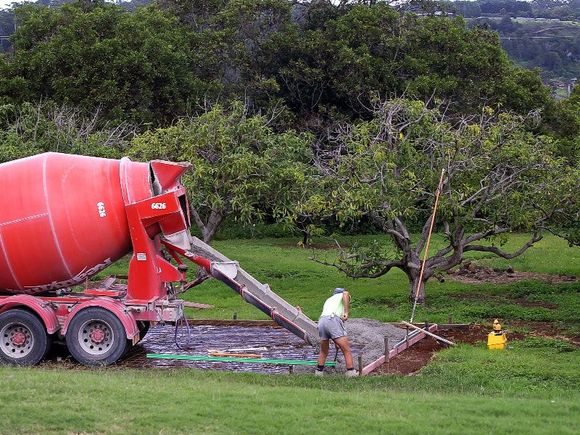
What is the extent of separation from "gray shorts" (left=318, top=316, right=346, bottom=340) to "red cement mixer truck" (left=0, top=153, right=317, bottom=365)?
158 cm

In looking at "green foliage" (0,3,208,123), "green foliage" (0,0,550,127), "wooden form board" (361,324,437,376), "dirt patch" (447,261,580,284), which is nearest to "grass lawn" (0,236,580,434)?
"wooden form board" (361,324,437,376)

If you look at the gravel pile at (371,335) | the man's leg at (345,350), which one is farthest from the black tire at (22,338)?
the gravel pile at (371,335)

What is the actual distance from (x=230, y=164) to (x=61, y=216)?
31.1 feet

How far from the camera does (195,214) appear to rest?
2591 cm

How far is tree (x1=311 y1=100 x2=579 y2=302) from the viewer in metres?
21.1

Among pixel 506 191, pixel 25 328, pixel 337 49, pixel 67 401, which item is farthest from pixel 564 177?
pixel 337 49

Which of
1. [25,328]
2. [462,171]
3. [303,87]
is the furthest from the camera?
[303,87]

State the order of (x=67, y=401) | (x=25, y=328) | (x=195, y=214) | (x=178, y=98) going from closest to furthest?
(x=67, y=401) < (x=25, y=328) < (x=195, y=214) < (x=178, y=98)

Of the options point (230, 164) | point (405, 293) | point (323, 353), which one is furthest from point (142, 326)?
point (405, 293)

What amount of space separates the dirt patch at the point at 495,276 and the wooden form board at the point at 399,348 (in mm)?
8723

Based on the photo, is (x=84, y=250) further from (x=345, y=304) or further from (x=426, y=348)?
(x=426, y=348)

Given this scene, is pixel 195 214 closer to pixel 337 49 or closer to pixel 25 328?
pixel 25 328

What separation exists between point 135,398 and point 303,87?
33071mm

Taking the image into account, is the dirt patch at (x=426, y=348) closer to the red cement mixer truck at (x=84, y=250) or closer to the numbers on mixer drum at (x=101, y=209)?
the red cement mixer truck at (x=84, y=250)
